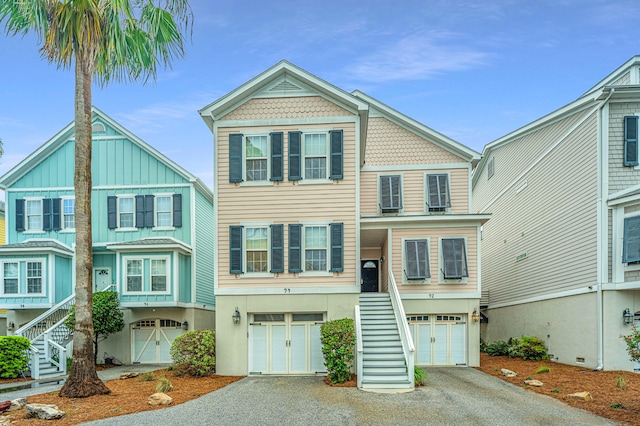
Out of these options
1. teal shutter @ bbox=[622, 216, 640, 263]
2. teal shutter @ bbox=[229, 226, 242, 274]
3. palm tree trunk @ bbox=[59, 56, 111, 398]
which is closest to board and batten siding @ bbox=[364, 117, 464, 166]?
teal shutter @ bbox=[622, 216, 640, 263]

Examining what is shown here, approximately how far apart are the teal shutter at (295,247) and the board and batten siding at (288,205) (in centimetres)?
15

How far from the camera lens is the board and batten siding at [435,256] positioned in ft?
57.9

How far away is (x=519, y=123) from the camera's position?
73.8 feet

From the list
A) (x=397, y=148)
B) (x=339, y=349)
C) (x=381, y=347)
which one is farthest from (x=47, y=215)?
(x=381, y=347)

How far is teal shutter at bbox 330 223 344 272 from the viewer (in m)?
15.6

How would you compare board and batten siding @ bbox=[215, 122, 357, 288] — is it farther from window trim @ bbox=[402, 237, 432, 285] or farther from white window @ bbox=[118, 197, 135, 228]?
white window @ bbox=[118, 197, 135, 228]

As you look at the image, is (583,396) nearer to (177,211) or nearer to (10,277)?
(177,211)

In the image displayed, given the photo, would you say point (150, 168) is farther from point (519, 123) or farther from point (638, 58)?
point (638, 58)

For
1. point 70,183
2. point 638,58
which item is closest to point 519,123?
point 638,58

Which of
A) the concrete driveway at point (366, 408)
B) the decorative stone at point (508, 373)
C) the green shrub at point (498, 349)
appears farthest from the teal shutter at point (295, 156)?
the green shrub at point (498, 349)

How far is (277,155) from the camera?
15984 mm

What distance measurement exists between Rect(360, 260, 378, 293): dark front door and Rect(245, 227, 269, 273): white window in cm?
620

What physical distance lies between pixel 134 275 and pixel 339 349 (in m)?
10.2

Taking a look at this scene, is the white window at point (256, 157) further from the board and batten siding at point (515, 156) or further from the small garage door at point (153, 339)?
the board and batten siding at point (515, 156)
